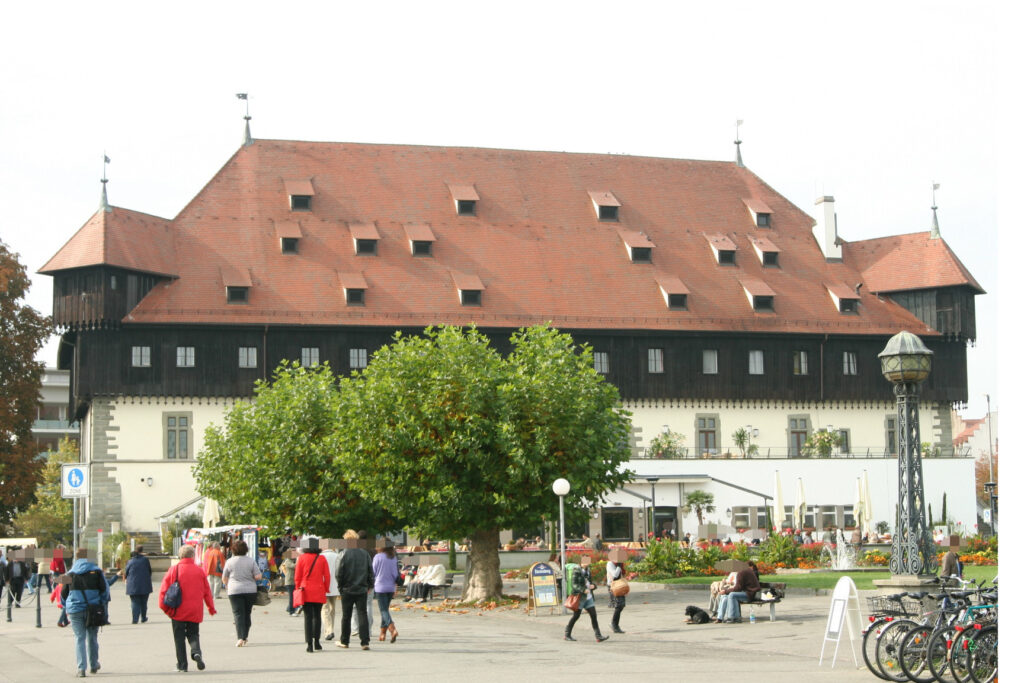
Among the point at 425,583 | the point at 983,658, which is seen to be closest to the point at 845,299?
the point at 425,583

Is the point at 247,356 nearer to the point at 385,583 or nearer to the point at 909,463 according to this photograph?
the point at 385,583

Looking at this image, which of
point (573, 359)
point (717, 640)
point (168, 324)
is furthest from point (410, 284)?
point (717, 640)

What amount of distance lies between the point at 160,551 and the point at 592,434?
2896 centimetres

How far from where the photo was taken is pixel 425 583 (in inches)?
1253

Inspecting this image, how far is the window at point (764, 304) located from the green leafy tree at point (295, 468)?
24.6 metres

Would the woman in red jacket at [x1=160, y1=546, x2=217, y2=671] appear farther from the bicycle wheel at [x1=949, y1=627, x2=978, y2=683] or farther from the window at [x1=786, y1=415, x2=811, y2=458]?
the window at [x1=786, y1=415, x2=811, y2=458]

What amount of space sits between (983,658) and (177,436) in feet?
146

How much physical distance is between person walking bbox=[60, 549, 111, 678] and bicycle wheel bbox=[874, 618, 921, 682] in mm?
8712

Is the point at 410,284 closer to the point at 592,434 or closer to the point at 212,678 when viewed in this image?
the point at 592,434

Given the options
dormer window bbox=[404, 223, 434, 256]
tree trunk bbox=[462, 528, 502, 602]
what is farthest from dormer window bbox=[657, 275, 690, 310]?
tree trunk bbox=[462, 528, 502, 602]

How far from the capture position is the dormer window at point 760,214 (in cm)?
6247

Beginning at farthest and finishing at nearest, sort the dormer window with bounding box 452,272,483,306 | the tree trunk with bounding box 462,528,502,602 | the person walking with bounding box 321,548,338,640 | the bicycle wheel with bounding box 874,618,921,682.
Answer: the dormer window with bounding box 452,272,483,306 → the tree trunk with bounding box 462,528,502,602 → the person walking with bounding box 321,548,338,640 → the bicycle wheel with bounding box 874,618,921,682

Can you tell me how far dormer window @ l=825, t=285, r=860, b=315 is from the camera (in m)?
59.5

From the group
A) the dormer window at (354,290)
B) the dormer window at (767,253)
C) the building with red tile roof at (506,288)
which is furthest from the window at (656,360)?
the dormer window at (354,290)
